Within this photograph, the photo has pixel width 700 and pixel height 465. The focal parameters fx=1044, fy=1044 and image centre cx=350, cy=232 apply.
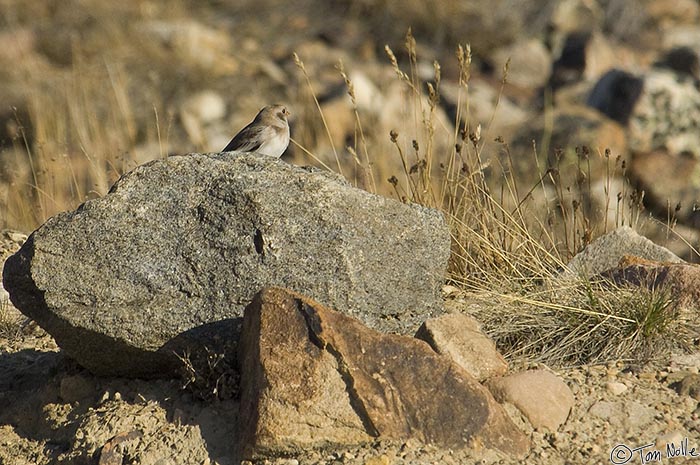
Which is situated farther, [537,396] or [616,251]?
[616,251]

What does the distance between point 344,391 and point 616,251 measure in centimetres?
211

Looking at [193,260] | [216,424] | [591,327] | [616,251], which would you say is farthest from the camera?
[616,251]

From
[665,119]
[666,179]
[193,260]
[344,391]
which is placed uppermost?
[193,260]

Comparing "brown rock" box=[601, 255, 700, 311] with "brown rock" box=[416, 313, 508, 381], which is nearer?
"brown rock" box=[416, 313, 508, 381]

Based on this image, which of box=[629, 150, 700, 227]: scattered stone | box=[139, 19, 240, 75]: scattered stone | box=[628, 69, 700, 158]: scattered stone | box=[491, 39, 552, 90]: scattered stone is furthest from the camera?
box=[491, 39, 552, 90]: scattered stone

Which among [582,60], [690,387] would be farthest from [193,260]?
[582,60]

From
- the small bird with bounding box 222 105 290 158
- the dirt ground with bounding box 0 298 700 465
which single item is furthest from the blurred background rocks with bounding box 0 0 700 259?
the dirt ground with bounding box 0 298 700 465

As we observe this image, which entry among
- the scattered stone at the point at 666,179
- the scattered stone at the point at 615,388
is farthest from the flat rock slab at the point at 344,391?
the scattered stone at the point at 666,179

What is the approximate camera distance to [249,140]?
5.46m

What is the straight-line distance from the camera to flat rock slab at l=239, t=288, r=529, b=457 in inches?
143

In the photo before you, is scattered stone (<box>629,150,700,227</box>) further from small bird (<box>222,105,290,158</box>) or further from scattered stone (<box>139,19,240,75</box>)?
small bird (<box>222,105,290,158</box>)

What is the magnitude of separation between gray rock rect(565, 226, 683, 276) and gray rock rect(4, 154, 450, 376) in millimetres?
1459

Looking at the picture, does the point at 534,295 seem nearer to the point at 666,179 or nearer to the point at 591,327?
the point at 591,327

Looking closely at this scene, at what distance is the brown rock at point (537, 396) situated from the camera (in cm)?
386
